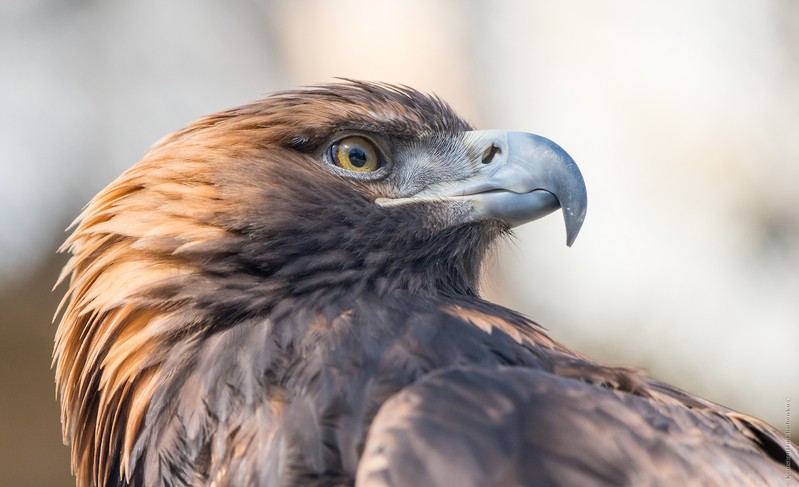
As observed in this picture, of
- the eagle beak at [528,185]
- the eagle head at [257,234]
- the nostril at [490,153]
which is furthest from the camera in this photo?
the nostril at [490,153]

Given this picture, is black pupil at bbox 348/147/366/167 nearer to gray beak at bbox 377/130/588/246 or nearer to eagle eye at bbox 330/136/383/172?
eagle eye at bbox 330/136/383/172

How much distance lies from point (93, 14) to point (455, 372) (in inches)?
339

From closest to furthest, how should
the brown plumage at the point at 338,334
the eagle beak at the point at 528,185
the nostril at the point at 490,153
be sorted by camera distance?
1. the brown plumage at the point at 338,334
2. the eagle beak at the point at 528,185
3. the nostril at the point at 490,153

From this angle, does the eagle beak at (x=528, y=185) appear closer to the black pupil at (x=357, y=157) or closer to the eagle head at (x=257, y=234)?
the eagle head at (x=257, y=234)

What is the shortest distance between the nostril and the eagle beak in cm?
1

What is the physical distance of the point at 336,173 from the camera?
8.27ft

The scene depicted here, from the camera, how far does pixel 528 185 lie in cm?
248

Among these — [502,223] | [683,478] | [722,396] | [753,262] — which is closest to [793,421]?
[722,396]

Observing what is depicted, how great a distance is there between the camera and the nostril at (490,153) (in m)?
2.62

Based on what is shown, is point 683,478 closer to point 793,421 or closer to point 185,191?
point 185,191

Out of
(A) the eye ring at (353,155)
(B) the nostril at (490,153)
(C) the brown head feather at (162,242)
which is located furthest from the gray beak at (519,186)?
(C) the brown head feather at (162,242)

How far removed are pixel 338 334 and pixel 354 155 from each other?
0.66 meters

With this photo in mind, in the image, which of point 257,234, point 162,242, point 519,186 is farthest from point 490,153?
point 162,242

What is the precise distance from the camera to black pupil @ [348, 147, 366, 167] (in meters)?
2.57
